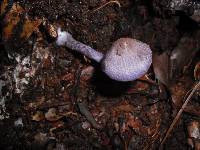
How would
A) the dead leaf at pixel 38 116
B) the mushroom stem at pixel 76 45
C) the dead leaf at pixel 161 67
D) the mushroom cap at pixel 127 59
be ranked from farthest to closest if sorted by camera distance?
the dead leaf at pixel 161 67 < the dead leaf at pixel 38 116 < the mushroom stem at pixel 76 45 < the mushroom cap at pixel 127 59

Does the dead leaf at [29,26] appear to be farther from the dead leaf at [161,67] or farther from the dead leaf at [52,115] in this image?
the dead leaf at [161,67]

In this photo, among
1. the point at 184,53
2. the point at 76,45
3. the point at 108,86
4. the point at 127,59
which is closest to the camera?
the point at 127,59

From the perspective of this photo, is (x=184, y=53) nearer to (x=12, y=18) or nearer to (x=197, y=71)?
(x=197, y=71)

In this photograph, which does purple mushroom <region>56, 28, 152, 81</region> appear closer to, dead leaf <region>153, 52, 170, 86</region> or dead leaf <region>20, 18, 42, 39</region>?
dead leaf <region>153, 52, 170, 86</region>

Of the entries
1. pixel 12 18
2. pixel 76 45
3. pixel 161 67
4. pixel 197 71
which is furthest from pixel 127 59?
pixel 12 18

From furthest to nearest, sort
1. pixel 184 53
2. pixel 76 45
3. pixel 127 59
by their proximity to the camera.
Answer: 1. pixel 184 53
2. pixel 76 45
3. pixel 127 59

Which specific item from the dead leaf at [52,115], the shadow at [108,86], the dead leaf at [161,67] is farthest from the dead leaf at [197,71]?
the dead leaf at [52,115]

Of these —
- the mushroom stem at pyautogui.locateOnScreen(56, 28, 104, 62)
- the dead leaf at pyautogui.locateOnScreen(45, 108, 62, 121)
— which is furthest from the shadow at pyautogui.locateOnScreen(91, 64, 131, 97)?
the dead leaf at pyautogui.locateOnScreen(45, 108, 62, 121)
